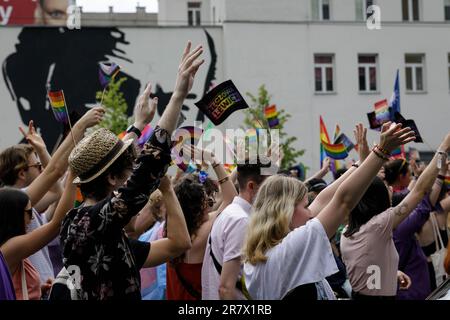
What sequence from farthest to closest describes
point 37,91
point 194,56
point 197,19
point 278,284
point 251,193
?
1. point 197,19
2. point 37,91
3. point 251,193
4. point 278,284
5. point 194,56

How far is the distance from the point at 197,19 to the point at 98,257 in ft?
128

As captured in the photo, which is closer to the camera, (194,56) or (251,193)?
(194,56)

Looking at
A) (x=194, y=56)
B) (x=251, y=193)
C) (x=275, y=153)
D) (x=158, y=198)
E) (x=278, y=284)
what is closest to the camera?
(x=194, y=56)

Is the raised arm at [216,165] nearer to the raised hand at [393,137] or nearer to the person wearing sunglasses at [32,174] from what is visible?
the person wearing sunglasses at [32,174]

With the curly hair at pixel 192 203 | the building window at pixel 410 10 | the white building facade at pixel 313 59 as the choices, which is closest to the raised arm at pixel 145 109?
the curly hair at pixel 192 203

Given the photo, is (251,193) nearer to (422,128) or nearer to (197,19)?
(422,128)

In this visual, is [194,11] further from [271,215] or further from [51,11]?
[271,215]

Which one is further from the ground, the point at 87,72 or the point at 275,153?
the point at 87,72

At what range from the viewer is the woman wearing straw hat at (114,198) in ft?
10.1

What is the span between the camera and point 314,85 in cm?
3152

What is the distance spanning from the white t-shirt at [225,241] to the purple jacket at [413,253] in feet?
6.76

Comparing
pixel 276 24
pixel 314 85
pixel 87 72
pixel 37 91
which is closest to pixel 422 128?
pixel 314 85

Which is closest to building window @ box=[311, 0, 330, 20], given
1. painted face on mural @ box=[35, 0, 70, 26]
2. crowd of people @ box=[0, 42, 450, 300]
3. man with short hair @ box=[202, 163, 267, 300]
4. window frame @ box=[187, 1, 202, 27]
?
window frame @ box=[187, 1, 202, 27]

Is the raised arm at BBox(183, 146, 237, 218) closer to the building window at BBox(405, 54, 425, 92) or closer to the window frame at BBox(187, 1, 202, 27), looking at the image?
the building window at BBox(405, 54, 425, 92)
